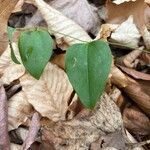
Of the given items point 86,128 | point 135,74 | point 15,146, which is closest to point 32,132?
point 15,146

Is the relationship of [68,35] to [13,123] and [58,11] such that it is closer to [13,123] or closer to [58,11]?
[58,11]

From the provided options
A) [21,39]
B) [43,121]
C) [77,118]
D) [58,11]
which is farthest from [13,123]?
[58,11]

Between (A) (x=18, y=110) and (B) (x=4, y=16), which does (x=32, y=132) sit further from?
(B) (x=4, y=16)

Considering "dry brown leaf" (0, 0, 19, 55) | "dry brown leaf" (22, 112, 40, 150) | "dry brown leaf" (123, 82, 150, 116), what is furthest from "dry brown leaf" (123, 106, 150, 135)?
"dry brown leaf" (0, 0, 19, 55)

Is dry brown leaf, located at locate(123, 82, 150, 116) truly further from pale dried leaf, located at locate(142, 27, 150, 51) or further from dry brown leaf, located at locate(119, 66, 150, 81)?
pale dried leaf, located at locate(142, 27, 150, 51)

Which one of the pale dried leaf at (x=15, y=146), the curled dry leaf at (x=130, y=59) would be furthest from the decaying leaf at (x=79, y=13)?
the pale dried leaf at (x=15, y=146)

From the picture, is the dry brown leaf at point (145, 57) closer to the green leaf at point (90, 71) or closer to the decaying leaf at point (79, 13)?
the decaying leaf at point (79, 13)

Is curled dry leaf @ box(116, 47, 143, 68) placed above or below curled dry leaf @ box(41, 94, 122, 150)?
above
